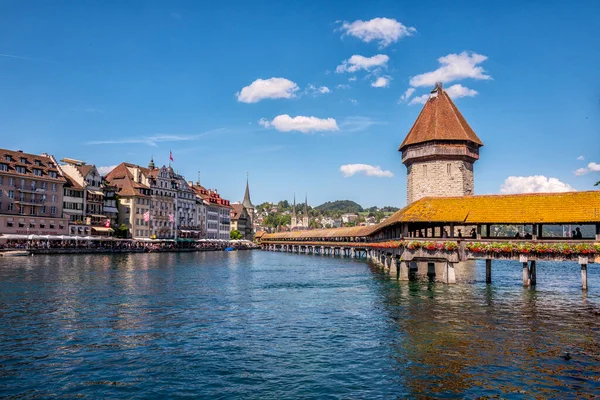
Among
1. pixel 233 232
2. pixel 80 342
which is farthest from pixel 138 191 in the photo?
pixel 80 342

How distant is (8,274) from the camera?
42094 mm

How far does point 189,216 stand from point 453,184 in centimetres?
8566

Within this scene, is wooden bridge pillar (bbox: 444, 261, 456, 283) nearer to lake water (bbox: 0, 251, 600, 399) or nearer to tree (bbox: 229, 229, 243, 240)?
lake water (bbox: 0, 251, 600, 399)

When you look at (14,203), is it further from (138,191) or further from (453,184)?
(453,184)

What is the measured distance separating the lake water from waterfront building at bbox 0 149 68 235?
49272mm

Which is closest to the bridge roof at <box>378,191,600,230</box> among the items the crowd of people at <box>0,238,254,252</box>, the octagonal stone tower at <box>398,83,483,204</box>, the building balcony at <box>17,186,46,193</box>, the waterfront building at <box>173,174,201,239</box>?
the octagonal stone tower at <box>398,83,483,204</box>

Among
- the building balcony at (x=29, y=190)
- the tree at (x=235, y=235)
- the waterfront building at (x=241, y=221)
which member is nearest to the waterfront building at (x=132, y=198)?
the building balcony at (x=29, y=190)

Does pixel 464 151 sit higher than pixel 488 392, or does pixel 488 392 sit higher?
pixel 464 151

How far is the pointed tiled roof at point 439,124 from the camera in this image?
56.0 m

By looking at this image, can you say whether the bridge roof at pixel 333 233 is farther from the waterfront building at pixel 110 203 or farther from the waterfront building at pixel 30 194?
the waterfront building at pixel 30 194

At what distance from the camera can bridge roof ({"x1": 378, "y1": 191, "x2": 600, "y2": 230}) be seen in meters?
31.5

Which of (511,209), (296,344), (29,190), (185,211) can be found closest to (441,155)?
(511,209)

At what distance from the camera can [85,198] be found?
90.8 metres

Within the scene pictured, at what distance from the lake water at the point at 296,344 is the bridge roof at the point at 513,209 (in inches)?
193
